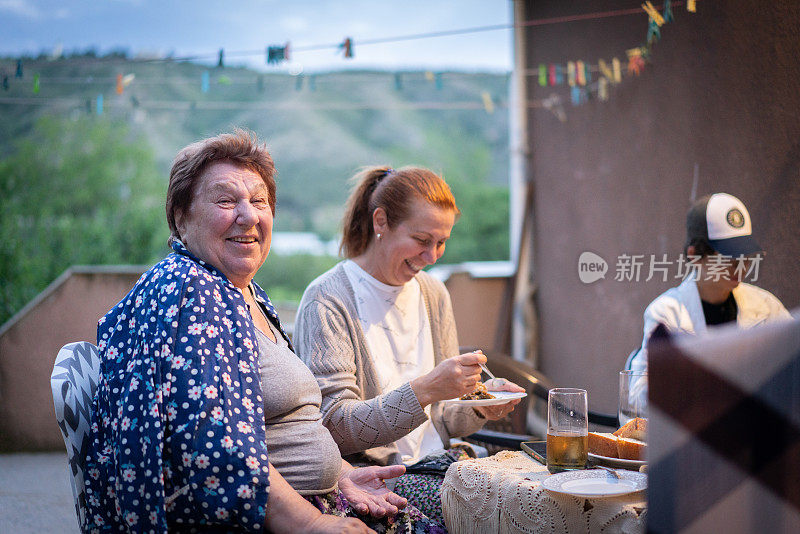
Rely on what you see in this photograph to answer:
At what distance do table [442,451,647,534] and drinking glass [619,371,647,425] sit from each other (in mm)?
268

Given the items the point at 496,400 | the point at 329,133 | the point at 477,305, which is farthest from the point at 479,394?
the point at 329,133

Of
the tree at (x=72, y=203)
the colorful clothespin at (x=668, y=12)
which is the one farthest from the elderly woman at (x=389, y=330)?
the tree at (x=72, y=203)

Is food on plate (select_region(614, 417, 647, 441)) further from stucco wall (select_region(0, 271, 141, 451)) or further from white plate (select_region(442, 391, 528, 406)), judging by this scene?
stucco wall (select_region(0, 271, 141, 451))

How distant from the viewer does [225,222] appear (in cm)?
166

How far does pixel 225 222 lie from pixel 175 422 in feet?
1.70

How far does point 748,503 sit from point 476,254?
706 inches

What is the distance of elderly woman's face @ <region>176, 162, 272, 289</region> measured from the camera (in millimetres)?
1665

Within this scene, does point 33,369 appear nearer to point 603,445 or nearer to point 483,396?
point 483,396

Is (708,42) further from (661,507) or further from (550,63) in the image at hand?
(550,63)

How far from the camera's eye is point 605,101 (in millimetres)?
3713

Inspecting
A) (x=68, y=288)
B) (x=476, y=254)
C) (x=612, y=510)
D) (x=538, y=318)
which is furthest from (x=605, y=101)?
(x=476, y=254)

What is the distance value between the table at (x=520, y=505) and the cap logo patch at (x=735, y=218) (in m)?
0.97

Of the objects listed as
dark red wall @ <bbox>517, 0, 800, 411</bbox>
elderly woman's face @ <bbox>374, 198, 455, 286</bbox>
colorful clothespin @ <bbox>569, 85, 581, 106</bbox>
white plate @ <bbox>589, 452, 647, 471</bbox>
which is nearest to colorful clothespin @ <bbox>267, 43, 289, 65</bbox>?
elderly woman's face @ <bbox>374, 198, 455, 286</bbox>

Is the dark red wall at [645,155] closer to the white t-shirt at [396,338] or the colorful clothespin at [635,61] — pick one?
the colorful clothespin at [635,61]
